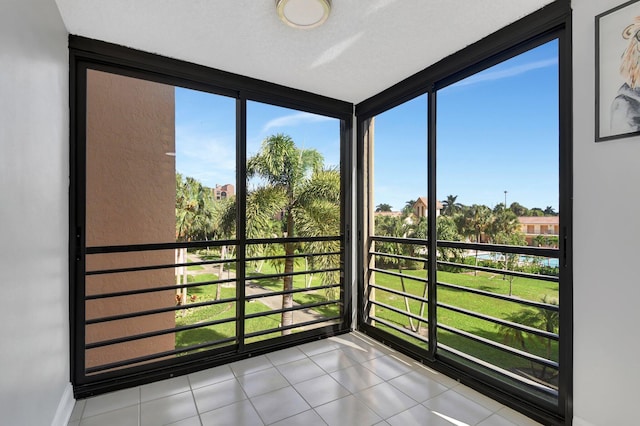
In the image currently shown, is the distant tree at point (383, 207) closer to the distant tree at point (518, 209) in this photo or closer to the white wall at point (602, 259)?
the distant tree at point (518, 209)

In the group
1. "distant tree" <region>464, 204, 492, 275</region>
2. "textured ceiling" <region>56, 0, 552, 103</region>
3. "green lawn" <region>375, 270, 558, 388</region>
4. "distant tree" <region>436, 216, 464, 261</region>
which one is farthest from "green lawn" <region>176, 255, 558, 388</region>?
"textured ceiling" <region>56, 0, 552, 103</region>

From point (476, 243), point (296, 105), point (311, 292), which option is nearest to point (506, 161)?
point (476, 243)

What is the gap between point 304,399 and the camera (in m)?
2.05

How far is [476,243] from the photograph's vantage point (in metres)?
2.29

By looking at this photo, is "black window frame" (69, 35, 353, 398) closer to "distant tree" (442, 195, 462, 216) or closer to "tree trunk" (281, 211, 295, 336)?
"tree trunk" (281, 211, 295, 336)

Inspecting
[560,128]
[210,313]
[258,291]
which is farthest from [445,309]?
[210,313]

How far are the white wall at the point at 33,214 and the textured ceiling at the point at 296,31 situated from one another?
0.38 m

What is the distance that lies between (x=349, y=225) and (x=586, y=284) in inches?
80.2

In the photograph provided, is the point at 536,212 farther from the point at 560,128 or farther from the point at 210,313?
the point at 210,313

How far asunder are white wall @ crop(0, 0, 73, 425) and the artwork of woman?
2.64m

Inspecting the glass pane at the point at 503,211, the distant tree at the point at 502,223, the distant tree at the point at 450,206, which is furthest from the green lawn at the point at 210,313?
the distant tree at the point at 502,223

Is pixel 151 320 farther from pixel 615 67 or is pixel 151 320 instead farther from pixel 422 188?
pixel 615 67

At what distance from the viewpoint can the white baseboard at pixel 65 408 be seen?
1.69 metres

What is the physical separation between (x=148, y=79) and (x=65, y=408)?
229cm
